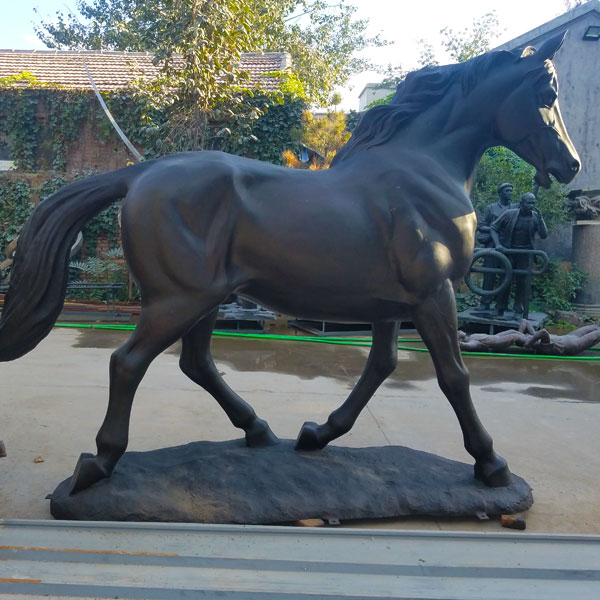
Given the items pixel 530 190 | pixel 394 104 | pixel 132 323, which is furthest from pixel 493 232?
pixel 394 104

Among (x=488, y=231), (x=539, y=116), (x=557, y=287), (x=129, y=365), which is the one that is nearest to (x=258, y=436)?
(x=129, y=365)

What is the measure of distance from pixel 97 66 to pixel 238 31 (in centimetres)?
665

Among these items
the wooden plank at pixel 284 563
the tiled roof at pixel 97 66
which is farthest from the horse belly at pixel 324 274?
the tiled roof at pixel 97 66

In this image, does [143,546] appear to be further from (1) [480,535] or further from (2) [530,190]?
(2) [530,190]

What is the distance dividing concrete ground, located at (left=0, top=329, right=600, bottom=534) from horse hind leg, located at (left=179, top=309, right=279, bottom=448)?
650 millimetres

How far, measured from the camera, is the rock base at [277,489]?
2.13 metres

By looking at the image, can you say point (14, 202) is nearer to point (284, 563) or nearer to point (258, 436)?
point (258, 436)

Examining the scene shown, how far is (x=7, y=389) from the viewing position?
4.09m

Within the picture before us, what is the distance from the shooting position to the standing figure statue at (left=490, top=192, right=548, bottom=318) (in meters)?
7.99

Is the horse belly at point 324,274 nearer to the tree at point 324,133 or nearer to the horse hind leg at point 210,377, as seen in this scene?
the horse hind leg at point 210,377

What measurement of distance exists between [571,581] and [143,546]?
1440mm

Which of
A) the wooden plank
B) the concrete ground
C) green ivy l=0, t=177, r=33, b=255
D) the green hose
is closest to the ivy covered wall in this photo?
green ivy l=0, t=177, r=33, b=255

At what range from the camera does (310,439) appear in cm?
261

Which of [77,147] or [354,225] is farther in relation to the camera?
[77,147]
